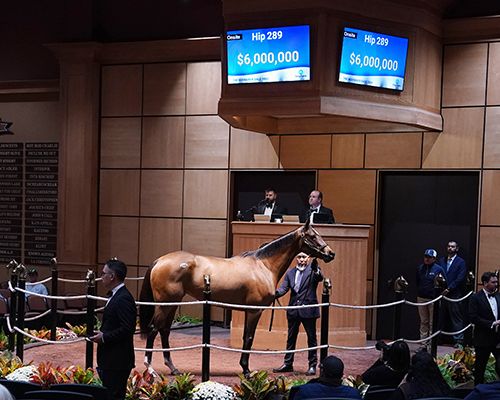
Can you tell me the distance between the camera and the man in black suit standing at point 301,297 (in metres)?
9.91

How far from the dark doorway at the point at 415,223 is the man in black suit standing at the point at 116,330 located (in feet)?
24.4

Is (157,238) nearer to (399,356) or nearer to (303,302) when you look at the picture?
(303,302)

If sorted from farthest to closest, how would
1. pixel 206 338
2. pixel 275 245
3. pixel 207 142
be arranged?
pixel 207 142 < pixel 275 245 < pixel 206 338

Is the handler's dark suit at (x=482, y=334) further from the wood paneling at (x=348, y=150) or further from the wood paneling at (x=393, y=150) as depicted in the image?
the wood paneling at (x=348, y=150)

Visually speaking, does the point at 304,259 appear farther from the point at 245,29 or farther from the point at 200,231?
the point at 200,231

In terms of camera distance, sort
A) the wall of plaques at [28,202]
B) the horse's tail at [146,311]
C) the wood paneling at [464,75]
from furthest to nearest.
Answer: the wall of plaques at [28,202] → the wood paneling at [464,75] → the horse's tail at [146,311]

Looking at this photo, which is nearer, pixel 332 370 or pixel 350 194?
pixel 332 370

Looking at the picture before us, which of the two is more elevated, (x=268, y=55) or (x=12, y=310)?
(x=268, y=55)

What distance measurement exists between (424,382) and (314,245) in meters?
4.17

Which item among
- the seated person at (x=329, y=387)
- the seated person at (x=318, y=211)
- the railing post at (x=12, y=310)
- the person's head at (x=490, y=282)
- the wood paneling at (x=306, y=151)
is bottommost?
the railing post at (x=12, y=310)

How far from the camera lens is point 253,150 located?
565 inches

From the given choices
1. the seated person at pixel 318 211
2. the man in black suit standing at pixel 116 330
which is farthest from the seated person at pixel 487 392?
the seated person at pixel 318 211

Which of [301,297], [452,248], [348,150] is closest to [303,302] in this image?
[301,297]

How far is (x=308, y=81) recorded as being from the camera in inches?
448
